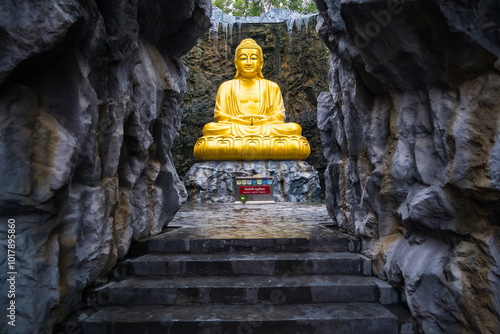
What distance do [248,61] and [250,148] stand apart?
2.77m

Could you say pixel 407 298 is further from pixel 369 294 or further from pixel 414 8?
pixel 414 8

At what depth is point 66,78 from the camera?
7.14 ft

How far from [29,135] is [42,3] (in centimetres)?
73

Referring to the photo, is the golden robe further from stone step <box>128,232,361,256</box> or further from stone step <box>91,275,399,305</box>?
stone step <box>91,275,399,305</box>

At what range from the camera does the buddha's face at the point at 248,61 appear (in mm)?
9875

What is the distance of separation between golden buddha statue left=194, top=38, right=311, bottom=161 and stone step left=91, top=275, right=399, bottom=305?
20.4 ft

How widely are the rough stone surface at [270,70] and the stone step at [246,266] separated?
8892mm

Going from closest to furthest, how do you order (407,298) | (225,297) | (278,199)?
(407,298), (225,297), (278,199)

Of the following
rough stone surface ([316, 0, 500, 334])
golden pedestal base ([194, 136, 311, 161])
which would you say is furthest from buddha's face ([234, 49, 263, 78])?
rough stone surface ([316, 0, 500, 334])

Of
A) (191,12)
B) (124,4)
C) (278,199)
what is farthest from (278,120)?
(124,4)

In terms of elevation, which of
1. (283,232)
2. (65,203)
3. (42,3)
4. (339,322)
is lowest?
(339,322)

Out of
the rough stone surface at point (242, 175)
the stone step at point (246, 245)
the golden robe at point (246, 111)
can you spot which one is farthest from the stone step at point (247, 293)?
the golden robe at point (246, 111)

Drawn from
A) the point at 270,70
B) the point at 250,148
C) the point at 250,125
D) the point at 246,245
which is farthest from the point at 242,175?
the point at 270,70

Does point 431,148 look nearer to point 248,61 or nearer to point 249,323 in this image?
point 249,323
